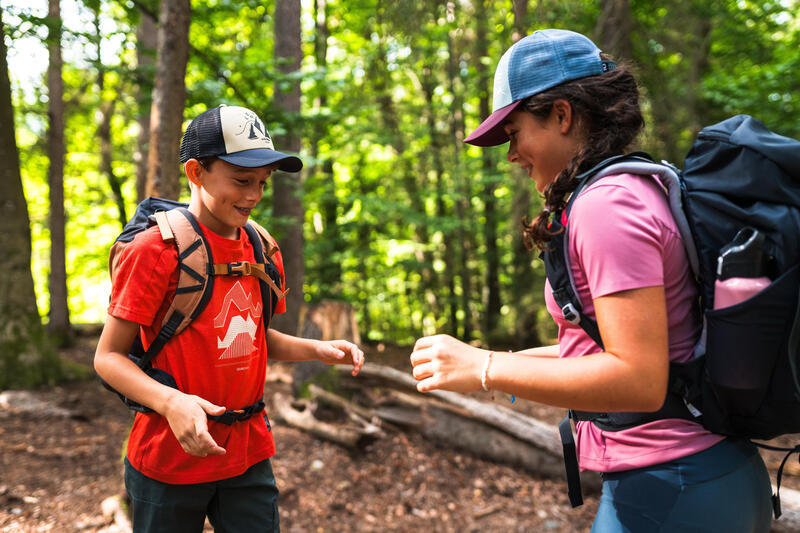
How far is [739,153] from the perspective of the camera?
4.21 ft

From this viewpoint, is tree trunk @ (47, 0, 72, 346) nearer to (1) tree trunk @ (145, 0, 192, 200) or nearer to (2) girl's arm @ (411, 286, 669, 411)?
(1) tree trunk @ (145, 0, 192, 200)

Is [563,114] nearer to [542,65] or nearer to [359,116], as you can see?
[542,65]

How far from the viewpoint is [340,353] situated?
215 centimetres

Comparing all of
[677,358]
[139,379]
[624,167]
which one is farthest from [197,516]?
[624,167]

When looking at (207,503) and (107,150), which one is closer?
(207,503)

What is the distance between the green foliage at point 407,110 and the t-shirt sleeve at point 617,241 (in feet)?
16.6

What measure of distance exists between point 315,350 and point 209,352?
1.52 feet

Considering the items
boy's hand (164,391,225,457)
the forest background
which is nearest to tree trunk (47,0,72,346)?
the forest background

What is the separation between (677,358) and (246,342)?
57.2 inches

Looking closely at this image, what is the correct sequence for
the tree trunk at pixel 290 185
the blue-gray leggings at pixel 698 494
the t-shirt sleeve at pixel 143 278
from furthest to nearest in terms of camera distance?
the tree trunk at pixel 290 185 < the t-shirt sleeve at pixel 143 278 < the blue-gray leggings at pixel 698 494

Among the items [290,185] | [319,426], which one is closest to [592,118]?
[319,426]

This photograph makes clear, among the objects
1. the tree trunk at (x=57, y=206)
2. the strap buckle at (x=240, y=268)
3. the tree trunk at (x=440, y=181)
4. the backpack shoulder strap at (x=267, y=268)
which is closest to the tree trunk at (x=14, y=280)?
the tree trunk at (x=57, y=206)

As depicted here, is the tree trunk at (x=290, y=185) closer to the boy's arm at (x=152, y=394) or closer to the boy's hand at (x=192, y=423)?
the boy's arm at (x=152, y=394)

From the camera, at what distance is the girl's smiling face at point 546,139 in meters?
1.44
